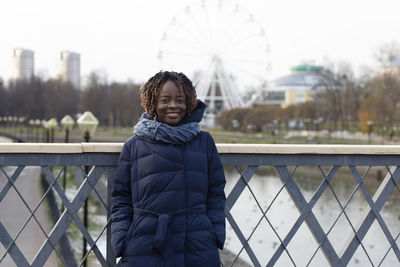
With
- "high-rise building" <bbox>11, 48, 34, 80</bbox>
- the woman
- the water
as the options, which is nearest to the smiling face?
the woman

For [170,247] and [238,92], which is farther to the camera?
[238,92]

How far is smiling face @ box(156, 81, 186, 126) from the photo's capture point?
326 cm

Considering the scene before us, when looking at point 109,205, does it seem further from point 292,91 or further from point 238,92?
point 292,91

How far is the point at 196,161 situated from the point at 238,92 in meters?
59.9

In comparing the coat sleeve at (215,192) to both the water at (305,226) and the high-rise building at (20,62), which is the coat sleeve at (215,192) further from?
the high-rise building at (20,62)

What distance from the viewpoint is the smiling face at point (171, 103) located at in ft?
10.7

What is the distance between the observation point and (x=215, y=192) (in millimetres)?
3238

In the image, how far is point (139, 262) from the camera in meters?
3.08

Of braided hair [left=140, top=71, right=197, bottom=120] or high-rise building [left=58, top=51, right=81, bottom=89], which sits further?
high-rise building [left=58, top=51, right=81, bottom=89]

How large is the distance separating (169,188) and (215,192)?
11.7 inches

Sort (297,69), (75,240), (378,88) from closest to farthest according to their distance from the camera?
(75,240), (378,88), (297,69)

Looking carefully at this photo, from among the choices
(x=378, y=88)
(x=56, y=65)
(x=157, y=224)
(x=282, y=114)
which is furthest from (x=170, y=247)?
(x=56, y=65)

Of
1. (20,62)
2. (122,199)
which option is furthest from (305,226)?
(20,62)

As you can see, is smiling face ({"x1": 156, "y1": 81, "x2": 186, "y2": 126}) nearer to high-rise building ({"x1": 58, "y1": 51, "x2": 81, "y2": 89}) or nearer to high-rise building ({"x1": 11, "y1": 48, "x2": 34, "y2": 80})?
high-rise building ({"x1": 11, "y1": 48, "x2": 34, "y2": 80})
